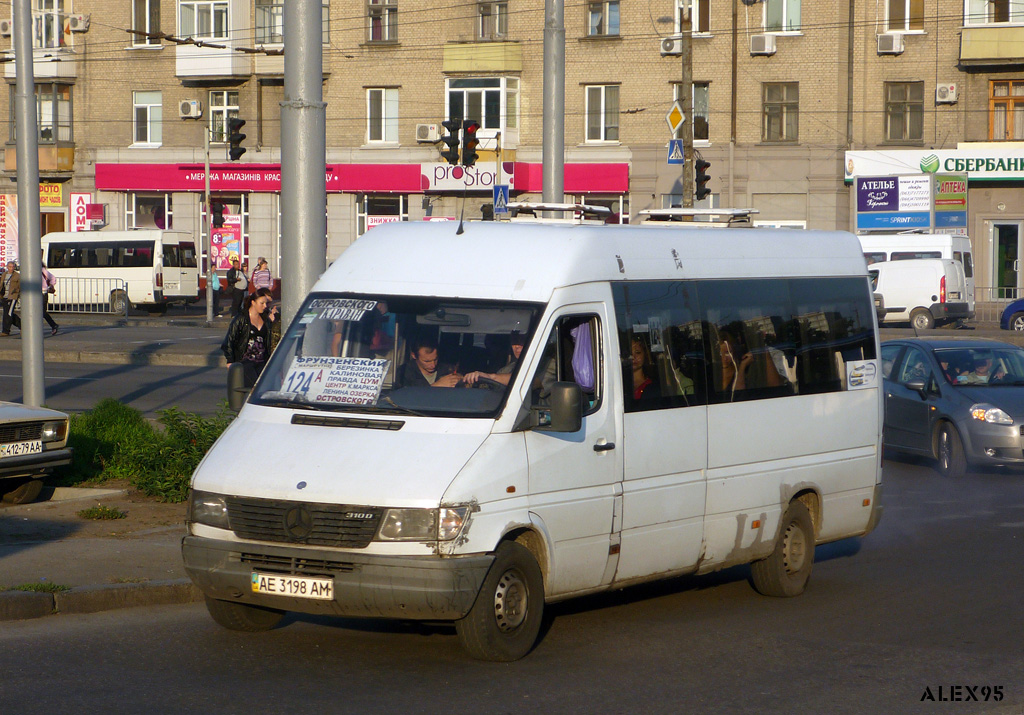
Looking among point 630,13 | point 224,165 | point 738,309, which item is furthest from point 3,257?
point 738,309

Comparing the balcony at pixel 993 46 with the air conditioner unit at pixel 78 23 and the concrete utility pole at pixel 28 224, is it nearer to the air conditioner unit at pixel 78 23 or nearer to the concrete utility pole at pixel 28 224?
the air conditioner unit at pixel 78 23

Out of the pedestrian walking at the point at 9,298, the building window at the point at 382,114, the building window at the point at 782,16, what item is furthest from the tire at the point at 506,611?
the building window at the point at 382,114

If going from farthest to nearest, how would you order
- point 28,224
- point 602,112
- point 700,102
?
point 602,112 < point 700,102 < point 28,224

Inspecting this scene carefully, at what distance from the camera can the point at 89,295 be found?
4266 cm

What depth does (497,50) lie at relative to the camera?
45.3m

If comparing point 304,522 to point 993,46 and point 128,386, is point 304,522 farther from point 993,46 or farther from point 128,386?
point 993,46

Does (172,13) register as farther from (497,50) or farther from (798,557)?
(798,557)

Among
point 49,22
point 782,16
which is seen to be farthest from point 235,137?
point 49,22

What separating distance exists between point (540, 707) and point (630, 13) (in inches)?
1612

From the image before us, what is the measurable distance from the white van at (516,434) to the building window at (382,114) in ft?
128

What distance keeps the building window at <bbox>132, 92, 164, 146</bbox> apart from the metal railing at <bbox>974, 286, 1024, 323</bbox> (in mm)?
28788

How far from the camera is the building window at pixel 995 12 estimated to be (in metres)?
43.4

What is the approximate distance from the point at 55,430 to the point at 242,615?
4288 millimetres

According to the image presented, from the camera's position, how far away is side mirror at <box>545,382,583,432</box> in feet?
21.9
